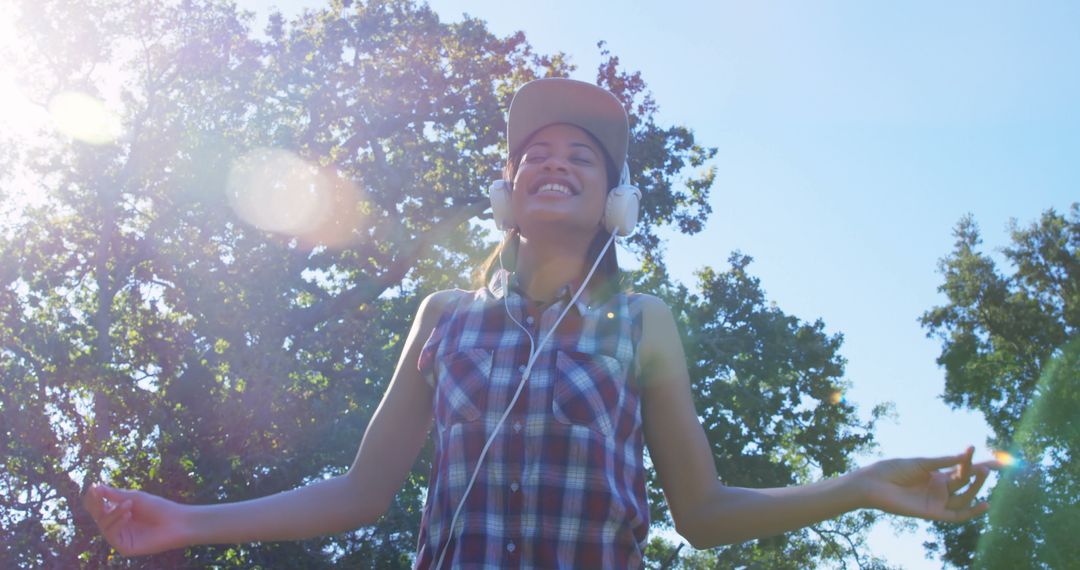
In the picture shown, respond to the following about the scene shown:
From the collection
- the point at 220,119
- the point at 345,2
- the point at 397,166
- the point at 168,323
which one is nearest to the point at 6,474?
the point at 168,323

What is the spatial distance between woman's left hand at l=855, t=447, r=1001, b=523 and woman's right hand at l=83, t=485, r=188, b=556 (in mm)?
1358

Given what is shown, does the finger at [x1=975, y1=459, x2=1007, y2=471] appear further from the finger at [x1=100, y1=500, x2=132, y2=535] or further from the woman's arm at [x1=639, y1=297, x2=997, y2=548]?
the finger at [x1=100, y1=500, x2=132, y2=535]

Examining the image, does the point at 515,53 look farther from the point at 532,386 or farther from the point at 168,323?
the point at 532,386

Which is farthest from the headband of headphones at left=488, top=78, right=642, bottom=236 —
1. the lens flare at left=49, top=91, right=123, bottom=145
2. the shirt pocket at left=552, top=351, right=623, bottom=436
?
the lens flare at left=49, top=91, right=123, bottom=145

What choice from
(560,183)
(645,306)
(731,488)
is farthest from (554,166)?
(731,488)

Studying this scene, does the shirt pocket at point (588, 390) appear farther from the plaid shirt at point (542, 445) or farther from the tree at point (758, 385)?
the tree at point (758, 385)

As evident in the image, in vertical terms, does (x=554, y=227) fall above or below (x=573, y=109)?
below

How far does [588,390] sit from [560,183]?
0.60 metres

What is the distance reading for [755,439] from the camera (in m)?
18.1

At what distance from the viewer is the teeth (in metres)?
2.46

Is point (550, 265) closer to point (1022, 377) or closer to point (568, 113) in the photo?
point (568, 113)

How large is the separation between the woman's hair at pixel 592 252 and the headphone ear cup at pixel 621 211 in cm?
5

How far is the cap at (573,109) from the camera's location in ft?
8.50

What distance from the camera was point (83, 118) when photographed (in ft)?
46.5
